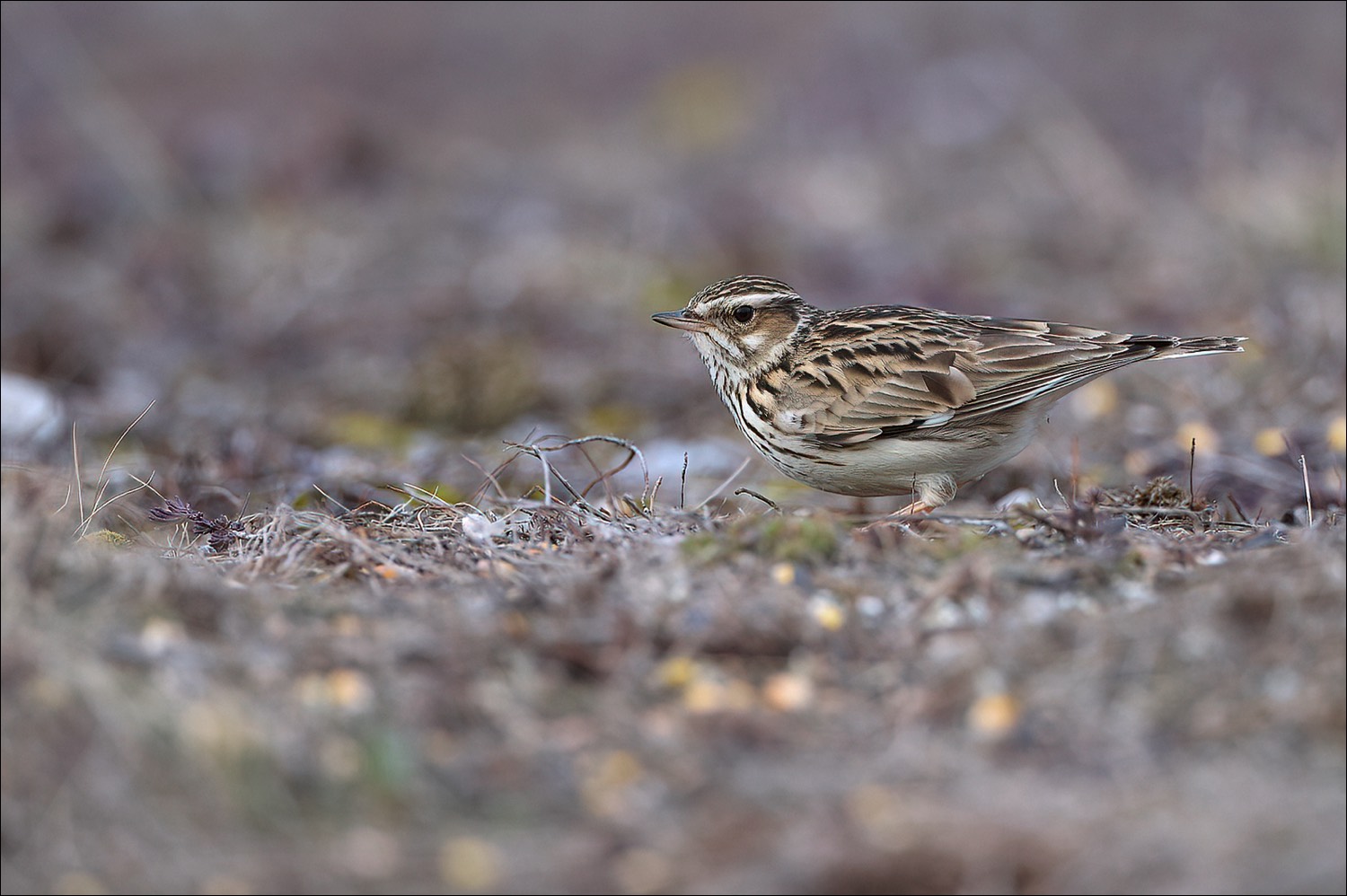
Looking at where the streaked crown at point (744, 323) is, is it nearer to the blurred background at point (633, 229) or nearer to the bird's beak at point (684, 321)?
the bird's beak at point (684, 321)

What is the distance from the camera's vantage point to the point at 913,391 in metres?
6.39

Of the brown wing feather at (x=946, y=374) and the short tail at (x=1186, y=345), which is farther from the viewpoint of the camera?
the brown wing feather at (x=946, y=374)

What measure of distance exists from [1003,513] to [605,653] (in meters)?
2.05

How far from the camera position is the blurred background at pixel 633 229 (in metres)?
9.65

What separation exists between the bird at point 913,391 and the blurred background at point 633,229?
2.20 feet

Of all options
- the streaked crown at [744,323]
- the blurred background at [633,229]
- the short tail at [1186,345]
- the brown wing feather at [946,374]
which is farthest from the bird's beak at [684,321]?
the short tail at [1186,345]

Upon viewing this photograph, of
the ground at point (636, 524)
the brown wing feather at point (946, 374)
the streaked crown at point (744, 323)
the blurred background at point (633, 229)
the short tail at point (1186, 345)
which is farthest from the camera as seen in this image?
the blurred background at point (633, 229)

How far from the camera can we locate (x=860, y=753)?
3.95m

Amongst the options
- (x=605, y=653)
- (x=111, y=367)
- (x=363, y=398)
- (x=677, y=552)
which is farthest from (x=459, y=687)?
(x=111, y=367)

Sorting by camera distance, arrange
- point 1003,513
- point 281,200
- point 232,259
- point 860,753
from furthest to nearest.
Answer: point 281,200 → point 232,259 → point 1003,513 → point 860,753

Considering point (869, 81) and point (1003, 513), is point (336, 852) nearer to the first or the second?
point (1003, 513)

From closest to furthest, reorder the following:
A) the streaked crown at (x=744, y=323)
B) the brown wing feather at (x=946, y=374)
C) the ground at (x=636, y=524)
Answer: the ground at (x=636, y=524) < the brown wing feather at (x=946, y=374) < the streaked crown at (x=744, y=323)

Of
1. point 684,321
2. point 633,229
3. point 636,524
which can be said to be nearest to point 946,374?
point 684,321

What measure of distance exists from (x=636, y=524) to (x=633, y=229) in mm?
10332
